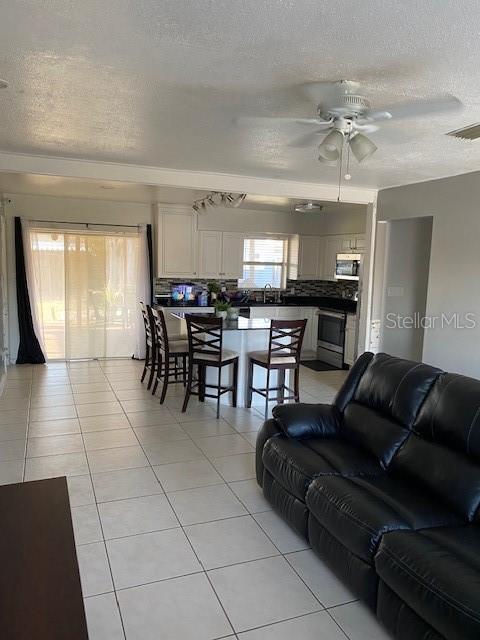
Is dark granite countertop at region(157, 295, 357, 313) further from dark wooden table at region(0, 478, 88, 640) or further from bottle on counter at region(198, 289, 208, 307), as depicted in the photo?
dark wooden table at region(0, 478, 88, 640)

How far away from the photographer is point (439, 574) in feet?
5.70

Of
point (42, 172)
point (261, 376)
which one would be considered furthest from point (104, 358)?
point (42, 172)

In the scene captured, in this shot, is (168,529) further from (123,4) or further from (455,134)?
(455,134)

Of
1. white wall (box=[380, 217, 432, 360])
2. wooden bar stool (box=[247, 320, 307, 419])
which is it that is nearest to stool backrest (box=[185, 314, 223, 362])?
wooden bar stool (box=[247, 320, 307, 419])

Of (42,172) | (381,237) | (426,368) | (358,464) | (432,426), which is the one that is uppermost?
(42,172)

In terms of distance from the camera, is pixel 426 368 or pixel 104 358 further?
pixel 104 358

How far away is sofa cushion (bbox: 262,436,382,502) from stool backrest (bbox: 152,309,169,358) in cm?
243

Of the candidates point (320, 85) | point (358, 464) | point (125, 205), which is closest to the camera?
point (320, 85)

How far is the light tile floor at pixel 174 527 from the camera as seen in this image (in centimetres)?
213

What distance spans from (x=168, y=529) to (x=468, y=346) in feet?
10.6

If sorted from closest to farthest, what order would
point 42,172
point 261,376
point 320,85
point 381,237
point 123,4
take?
1. point 123,4
2. point 320,85
3. point 42,172
4. point 261,376
5. point 381,237

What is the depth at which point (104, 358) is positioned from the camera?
745cm

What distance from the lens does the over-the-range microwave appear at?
707 centimetres

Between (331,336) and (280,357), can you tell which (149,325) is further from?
(331,336)
